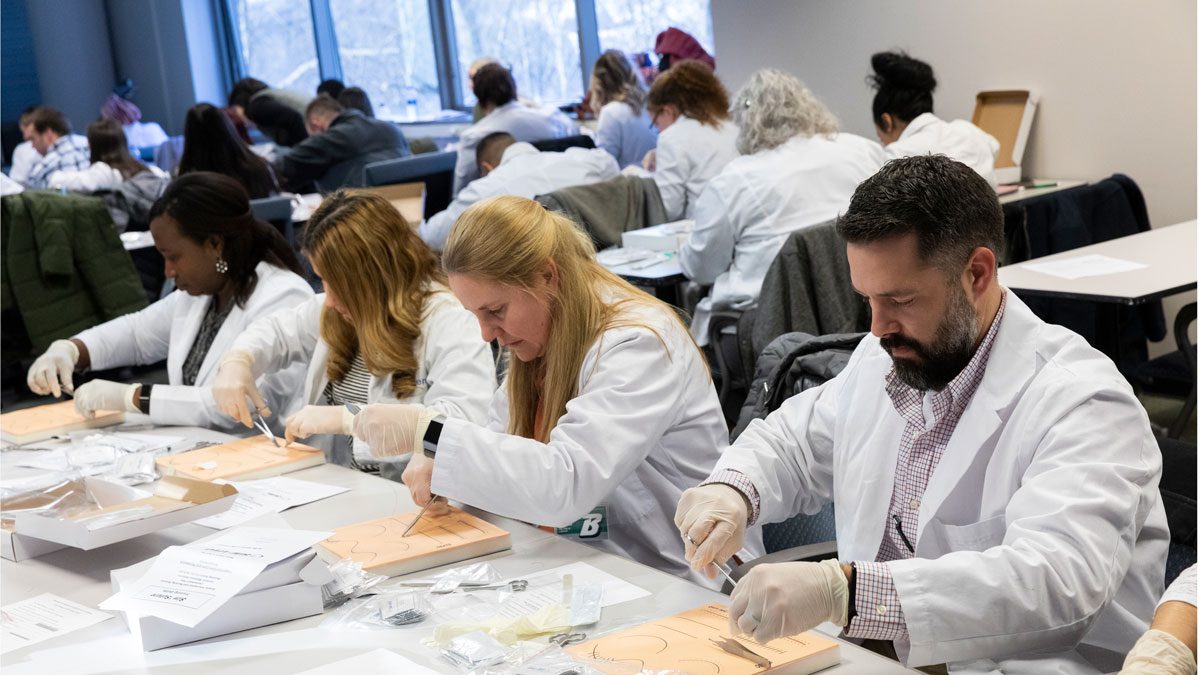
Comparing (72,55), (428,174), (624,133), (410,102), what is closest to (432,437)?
(428,174)

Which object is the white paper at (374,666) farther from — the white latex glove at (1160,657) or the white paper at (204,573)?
the white latex glove at (1160,657)

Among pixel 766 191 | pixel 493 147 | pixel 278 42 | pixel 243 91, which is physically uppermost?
pixel 278 42

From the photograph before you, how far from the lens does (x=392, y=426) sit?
1724mm

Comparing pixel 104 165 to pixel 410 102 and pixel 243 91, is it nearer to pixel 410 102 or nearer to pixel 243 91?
pixel 243 91

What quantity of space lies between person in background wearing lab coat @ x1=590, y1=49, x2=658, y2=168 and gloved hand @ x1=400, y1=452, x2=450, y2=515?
435 centimetres

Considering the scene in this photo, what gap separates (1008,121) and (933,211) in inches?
135

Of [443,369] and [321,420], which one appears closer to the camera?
[321,420]

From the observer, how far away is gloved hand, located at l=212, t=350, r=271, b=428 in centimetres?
230

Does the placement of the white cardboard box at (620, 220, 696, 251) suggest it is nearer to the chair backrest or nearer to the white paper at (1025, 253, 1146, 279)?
the white paper at (1025, 253, 1146, 279)

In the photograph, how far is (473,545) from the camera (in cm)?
159

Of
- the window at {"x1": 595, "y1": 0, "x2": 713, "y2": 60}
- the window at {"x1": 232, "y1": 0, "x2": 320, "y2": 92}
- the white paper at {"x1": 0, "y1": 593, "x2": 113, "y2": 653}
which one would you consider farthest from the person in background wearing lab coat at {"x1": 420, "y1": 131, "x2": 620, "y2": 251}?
the window at {"x1": 232, "y1": 0, "x2": 320, "y2": 92}

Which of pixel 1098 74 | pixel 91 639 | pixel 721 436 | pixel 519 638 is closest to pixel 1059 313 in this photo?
pixel 1098 74

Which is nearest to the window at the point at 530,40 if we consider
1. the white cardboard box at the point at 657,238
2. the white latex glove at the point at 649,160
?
the white latex glove at the point at 649,160

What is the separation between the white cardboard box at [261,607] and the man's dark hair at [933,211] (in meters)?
0.78
